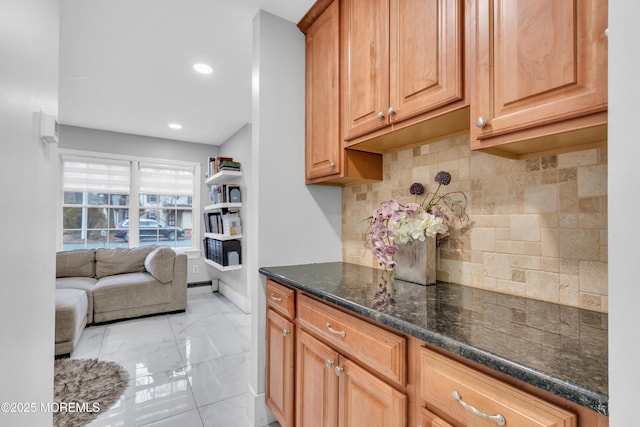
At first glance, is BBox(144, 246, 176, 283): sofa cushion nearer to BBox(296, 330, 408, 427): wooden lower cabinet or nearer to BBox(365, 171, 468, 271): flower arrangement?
BBox(296, 330, 408, 427): wooden lower cabinet

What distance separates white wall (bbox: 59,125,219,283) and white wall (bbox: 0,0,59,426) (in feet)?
11.8

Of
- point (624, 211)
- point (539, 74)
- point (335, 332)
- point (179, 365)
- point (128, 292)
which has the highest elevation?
point (539, 74)

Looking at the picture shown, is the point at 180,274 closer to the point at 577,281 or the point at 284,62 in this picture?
the point at 284,62

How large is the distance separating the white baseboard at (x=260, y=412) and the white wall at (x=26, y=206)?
97cm

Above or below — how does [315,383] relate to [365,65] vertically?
below

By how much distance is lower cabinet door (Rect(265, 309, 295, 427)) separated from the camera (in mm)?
1525

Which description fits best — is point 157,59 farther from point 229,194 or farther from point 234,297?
point 234,297

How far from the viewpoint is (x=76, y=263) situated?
3.83 metres

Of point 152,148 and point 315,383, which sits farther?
point 152,148

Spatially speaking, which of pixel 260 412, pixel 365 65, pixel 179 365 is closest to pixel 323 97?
pixel 365 65

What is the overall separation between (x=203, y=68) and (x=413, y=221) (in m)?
2.37

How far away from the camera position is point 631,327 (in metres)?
0.43

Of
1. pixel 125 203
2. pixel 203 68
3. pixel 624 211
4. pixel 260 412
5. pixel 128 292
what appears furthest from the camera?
pixel 125 203

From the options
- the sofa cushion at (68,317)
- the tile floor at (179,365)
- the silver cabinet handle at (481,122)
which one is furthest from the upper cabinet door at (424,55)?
the sofa cushion at (68,317)
